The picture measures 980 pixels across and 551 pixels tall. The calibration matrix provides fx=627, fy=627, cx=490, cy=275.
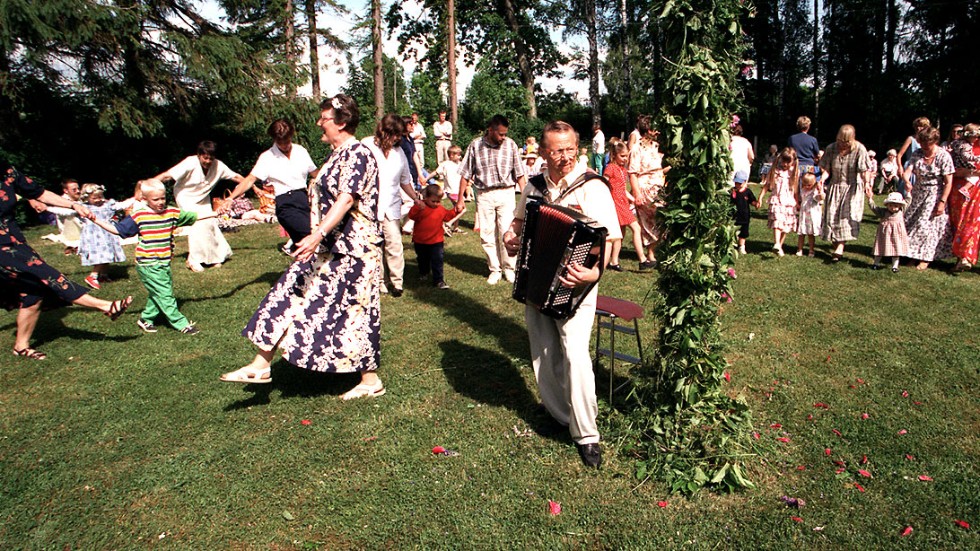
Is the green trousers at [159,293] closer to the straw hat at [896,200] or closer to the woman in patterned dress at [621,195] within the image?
the woman in patterned dress at [621,195]

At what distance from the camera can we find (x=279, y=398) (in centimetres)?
505

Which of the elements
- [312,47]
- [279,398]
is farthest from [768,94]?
[279,398]

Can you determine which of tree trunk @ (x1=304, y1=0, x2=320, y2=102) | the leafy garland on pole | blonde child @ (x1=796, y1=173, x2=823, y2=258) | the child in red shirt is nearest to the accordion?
the leafy garland on pole

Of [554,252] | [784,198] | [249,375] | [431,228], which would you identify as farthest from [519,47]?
[554,252]

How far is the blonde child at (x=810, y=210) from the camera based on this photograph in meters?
9.34

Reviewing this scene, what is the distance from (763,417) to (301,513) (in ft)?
10.5

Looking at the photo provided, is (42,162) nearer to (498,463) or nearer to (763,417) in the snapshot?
(498,463)

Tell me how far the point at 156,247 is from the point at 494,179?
3.98 meters


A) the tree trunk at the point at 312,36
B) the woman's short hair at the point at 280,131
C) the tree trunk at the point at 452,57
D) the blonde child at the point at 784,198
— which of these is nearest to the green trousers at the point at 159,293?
the woman's short hair at the point at 280,131

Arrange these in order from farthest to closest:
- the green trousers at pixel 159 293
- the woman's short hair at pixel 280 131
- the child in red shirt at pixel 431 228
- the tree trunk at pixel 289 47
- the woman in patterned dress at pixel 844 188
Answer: the tree trunk at pixel 289 47
the woman in patterned dress at pixel 844 188
the child in red shirt at pixel 431 228
the woman's short hair at pixel 280 131
the green trousers at pixel 159 293

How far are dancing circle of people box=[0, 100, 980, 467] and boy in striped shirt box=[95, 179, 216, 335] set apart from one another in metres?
0.01

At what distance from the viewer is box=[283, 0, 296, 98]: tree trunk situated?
729 inches

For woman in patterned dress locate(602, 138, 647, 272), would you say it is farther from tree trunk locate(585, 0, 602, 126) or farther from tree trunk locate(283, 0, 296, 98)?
tree trunk locate(585, 0, 602, 126)

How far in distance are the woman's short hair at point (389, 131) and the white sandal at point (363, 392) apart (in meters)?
3.51
